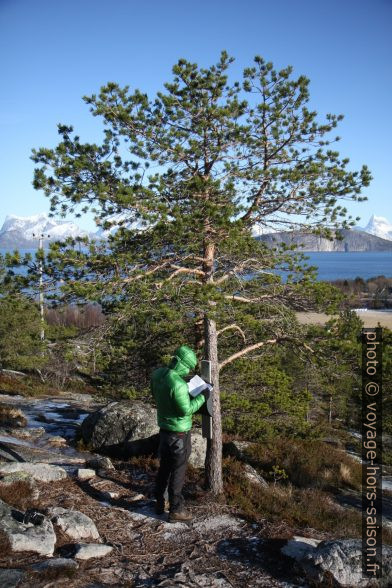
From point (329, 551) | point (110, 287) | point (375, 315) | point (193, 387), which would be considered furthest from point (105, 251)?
point (375, 315)

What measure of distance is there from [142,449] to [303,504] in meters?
4.06

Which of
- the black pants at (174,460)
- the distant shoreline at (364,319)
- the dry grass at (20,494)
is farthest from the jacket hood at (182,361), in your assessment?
the distant shoreline at (364,319)

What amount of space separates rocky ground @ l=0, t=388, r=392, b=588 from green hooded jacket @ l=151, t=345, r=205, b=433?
5.25 ft

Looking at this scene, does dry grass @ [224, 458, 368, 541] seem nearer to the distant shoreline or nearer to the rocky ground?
the rocky ground

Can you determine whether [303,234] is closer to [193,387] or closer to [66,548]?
[193,387]

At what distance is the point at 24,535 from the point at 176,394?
8.17 feet

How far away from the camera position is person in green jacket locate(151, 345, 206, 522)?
6.13 m

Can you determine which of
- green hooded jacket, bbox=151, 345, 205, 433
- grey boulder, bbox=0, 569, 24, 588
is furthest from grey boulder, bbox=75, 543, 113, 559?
green hooded jacket, bbox=151, 345, 205, 433

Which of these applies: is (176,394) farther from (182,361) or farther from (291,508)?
(291,508)

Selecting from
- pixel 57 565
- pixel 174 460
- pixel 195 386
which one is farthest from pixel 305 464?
pixel 57 565

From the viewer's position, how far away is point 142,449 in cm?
1060

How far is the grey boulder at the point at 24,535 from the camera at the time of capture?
510 centimetres

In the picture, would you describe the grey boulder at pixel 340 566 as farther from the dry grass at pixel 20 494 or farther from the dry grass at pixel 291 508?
the dry grass at pixel 20 494

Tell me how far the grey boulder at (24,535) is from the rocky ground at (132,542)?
0.04 feet
